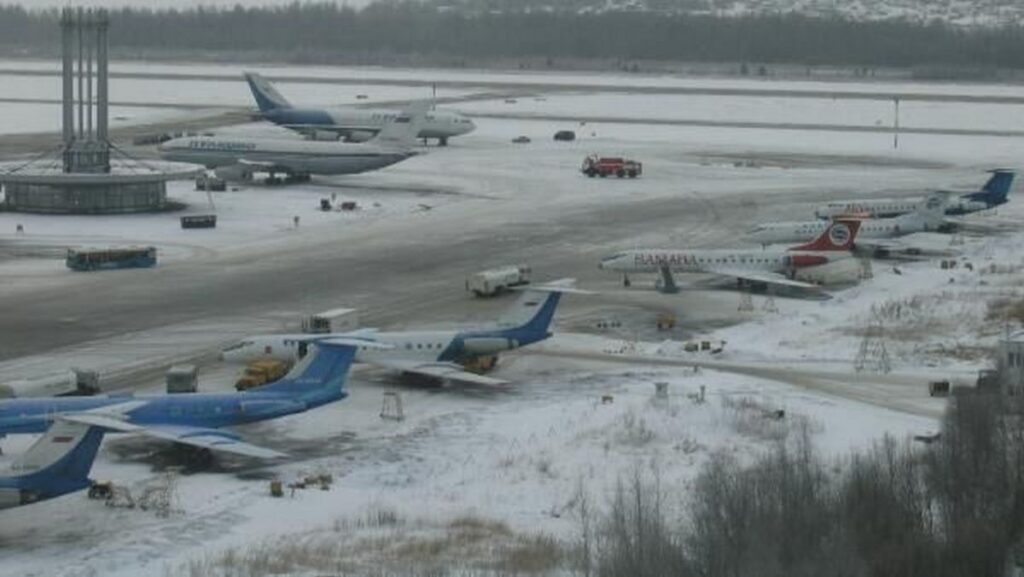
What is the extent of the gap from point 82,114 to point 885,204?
148ft

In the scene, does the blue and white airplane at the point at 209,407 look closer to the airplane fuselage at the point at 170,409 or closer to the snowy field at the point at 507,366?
the airplane fuselage at the point at 170,409

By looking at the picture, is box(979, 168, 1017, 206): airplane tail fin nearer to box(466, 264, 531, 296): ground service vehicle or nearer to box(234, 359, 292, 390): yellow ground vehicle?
box(466, 264, 531, 296): ground service vehicle

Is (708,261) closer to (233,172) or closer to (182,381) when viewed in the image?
(182,381)

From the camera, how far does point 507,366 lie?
194 ft

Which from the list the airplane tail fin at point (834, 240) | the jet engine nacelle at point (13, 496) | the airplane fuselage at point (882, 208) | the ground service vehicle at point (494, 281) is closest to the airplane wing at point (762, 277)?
the airplane tail fin at point (834, 240)

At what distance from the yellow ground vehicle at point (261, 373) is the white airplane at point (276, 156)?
2245 inches

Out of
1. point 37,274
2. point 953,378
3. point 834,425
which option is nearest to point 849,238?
point 953,378

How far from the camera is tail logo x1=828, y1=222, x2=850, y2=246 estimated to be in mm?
77312

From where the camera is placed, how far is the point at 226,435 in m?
45.1

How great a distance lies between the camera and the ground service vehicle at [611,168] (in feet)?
382

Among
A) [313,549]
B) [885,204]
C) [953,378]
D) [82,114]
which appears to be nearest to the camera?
[313,549]

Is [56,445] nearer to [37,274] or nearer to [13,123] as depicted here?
[37,274]

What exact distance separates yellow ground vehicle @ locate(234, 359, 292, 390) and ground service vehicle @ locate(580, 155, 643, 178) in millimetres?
62442

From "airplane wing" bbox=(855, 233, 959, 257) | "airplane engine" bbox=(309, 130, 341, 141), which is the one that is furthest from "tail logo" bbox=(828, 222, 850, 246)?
"airplane engine" bbox=(309, 130, 341, 141)
